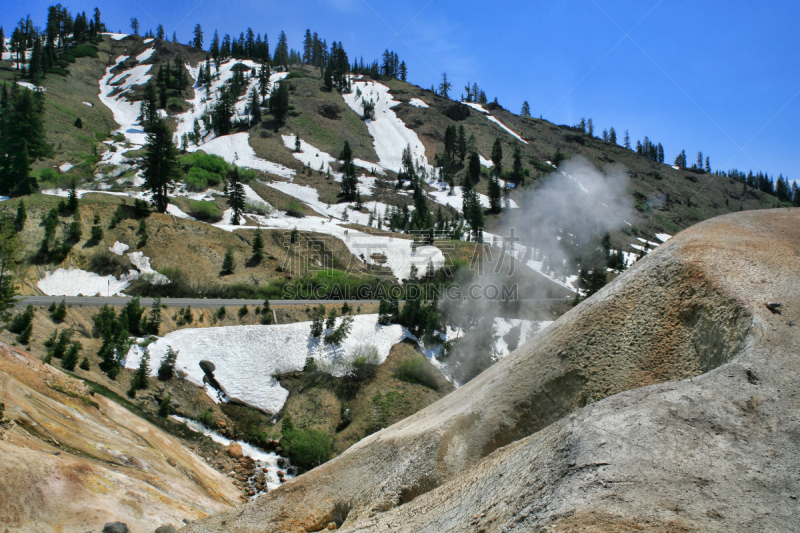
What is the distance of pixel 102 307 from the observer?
66.0 feet

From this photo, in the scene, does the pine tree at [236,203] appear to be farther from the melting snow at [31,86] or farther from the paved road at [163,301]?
the melting snow at [31,86]

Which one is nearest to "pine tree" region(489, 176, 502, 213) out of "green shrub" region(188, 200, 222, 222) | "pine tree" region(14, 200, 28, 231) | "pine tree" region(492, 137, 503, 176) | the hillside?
the hillside

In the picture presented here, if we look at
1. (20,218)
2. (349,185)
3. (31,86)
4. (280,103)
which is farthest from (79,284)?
(31,86)

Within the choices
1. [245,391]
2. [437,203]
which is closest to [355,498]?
[245,391]

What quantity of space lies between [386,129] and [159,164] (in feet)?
221

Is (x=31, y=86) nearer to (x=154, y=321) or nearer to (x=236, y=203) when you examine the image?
(x=236, y=203)

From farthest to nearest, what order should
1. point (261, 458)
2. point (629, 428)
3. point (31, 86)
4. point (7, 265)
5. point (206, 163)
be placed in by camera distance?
point (31, 86) < point (206, 163) < point (261, 458) < point (7, 265) < point (629, 428)

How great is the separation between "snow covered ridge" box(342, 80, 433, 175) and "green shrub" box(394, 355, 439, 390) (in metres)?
63.4

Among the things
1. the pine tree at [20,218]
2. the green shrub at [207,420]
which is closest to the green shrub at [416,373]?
the green shrub at [207,420]

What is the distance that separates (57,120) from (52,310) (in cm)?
6597

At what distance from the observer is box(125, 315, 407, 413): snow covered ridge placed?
19219mm

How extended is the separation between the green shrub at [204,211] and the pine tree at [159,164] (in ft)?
12.5

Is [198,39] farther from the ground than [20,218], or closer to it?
farther from the ground

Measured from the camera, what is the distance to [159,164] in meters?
36.6
